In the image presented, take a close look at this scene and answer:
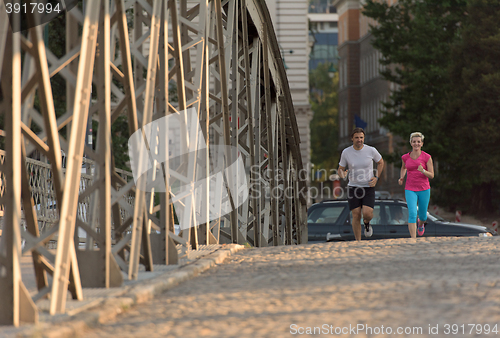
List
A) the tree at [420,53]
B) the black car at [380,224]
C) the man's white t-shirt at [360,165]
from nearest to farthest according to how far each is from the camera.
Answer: the man's white t-shirt at [360,165] → the black car at [380,224] → the tree at [420,53]

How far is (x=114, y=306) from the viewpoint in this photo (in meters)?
4.81

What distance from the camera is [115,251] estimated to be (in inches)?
251

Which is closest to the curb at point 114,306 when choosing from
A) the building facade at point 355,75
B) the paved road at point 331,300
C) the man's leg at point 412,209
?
the paved road at point 331,300

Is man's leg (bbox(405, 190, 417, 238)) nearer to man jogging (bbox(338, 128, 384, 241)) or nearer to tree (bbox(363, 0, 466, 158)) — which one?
man jogging (bbox(338, 128, 384, 241))

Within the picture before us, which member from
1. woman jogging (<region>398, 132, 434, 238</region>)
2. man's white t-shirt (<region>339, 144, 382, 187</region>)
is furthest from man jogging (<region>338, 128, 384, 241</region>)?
woman jogging (<region>398, 132, 434, 238</region>)

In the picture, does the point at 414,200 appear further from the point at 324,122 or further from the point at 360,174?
the point at 324,122

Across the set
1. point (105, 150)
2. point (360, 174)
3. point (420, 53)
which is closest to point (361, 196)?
point (360, 174)

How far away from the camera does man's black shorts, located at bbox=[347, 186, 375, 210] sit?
1146 centimetres

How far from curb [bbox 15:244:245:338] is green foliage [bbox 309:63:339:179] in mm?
74326

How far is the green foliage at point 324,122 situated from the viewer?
274 ft

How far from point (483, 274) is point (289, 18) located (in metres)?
38.0

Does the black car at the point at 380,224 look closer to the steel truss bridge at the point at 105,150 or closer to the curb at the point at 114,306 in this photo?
the steel truss bridge at the point at 105,150

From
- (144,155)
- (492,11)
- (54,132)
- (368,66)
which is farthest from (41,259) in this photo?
(368,66)

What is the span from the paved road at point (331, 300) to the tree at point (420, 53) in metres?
31.5
